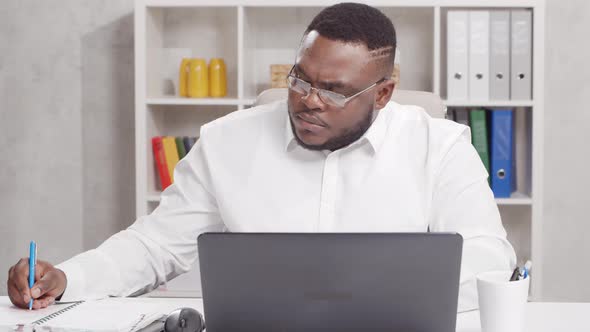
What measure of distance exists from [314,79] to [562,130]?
6.47 feet

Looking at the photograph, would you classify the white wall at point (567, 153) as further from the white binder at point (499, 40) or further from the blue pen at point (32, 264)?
the blue pen at point (32, 264)

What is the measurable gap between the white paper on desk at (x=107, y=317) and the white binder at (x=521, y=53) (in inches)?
76.8

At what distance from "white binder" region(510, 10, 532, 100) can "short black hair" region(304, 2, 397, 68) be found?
1.42m

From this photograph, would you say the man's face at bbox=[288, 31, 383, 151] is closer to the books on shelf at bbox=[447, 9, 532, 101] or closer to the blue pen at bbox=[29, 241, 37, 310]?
the blue pen at bbox=[29, 241, 37, 310]

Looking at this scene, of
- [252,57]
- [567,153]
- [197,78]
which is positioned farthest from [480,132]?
[197,78]

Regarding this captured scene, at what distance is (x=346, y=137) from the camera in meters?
1.59

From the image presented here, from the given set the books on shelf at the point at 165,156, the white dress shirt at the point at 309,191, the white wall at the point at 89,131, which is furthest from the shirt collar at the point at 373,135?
the white wall at the point at 89,131

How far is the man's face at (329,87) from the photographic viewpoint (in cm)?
151

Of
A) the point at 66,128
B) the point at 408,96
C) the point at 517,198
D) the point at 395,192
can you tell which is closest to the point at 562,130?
the point at 517,198

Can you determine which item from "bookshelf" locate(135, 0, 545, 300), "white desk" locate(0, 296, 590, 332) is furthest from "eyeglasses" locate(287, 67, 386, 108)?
"bookshelf" locate(135, 0, 545, 300)

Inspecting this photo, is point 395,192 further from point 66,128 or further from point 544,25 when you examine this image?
point 66,128

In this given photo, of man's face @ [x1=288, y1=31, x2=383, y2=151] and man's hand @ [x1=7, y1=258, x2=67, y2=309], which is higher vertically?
man's face @ [x1=288, y1=31, x2=383, y2=151]

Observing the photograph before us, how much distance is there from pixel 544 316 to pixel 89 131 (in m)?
2.40

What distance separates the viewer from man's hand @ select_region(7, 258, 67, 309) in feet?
4.30
